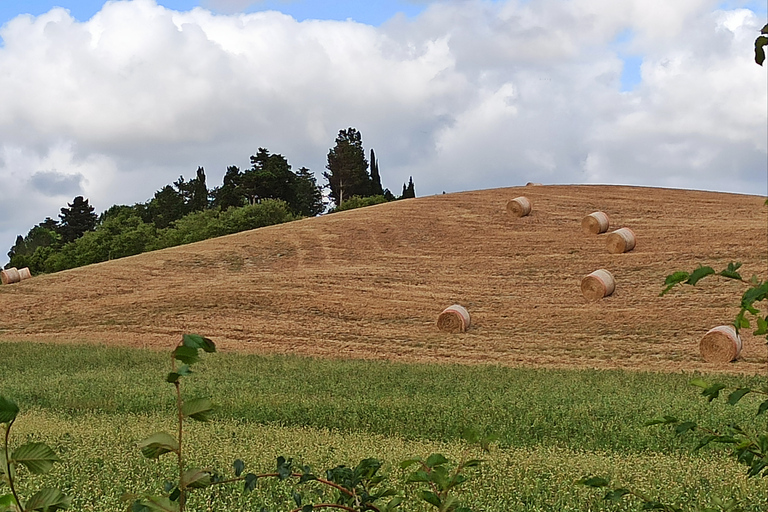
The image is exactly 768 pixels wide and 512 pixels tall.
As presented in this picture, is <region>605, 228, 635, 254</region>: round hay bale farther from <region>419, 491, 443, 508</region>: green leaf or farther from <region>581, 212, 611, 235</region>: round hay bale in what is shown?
<region>419, 491, 443, 508</region>: green leaf

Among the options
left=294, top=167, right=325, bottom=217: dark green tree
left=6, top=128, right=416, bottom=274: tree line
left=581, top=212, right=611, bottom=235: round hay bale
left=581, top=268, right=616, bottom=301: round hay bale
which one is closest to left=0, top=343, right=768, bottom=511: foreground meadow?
left=581, top=268, right=616, bottom=301: round hay bale

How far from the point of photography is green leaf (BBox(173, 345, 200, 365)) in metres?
1.44

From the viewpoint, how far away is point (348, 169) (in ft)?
180

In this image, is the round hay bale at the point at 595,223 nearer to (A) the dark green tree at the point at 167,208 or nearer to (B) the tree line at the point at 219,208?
(B) the tree line at the point at 219,208

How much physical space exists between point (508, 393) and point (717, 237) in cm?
1372

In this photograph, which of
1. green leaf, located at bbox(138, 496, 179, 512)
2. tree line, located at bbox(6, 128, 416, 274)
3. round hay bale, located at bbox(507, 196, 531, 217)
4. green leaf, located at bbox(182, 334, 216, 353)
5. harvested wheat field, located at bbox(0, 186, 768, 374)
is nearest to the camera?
green leaf, located at bbox(182, 334, 216, 353)

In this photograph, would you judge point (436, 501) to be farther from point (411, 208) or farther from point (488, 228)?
point (411, 208)

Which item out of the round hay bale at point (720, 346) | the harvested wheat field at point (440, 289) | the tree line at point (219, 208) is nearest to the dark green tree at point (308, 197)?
the tree line at point (219, 208)

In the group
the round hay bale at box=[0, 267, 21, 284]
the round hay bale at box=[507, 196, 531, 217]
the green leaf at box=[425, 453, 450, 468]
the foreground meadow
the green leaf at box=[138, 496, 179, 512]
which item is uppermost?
the round hay bale at box=[507, 196, 531, 217]

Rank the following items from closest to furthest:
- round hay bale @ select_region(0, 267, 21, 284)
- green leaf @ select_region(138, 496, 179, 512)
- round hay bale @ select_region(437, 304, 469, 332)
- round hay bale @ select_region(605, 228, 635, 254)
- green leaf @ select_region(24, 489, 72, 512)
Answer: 1. green leaf @ select_region(24, 489, 72, 512)
2. green leaf @ select_region(138, 496, 179, 512)
3. round hay bale @ select_region(437, 304, 469, 332)
4. round hay bale @ select_region(605, 228, 635, 254)
5. round hay bale @ select_region(0, 267, 21, 284)

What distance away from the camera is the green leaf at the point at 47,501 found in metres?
1.53

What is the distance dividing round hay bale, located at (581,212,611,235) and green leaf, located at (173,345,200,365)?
75.2 feet

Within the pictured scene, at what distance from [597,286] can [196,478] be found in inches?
721

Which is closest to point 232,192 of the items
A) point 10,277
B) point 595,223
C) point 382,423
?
point 10,277
